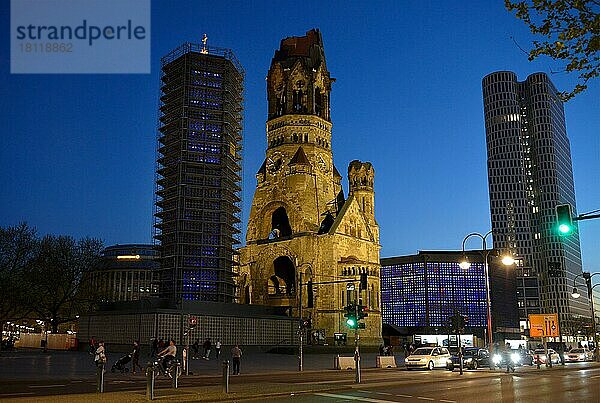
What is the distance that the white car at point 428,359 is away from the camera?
40.1m

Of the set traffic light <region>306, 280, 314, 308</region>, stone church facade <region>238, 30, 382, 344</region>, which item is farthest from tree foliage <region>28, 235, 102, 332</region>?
traffic light <region>306, 280, 314, 308</region>

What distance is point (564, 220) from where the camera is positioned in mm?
17766

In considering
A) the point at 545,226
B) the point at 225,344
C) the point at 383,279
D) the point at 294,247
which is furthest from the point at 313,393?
the point at 545,226

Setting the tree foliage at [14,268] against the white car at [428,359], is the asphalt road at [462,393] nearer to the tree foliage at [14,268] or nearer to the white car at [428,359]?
the white car at [428,359]

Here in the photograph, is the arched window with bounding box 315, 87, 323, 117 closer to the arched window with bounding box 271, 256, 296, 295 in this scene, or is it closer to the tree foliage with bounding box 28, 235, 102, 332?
the arched window with bounding box 271, 256, 296, 295

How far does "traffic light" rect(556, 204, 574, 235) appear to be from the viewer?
58.0ft

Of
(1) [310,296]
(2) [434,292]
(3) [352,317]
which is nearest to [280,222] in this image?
(1) [310,296]

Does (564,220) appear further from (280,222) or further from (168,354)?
(280,222)

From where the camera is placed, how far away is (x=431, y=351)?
41312 mm

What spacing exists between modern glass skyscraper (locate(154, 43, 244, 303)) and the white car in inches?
1431

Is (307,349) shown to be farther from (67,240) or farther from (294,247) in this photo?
(67,240)

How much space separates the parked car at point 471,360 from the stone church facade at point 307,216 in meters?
30.6

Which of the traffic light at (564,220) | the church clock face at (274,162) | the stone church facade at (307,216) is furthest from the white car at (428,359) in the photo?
the church clock face at (274,162)

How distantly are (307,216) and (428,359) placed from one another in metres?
43.3
